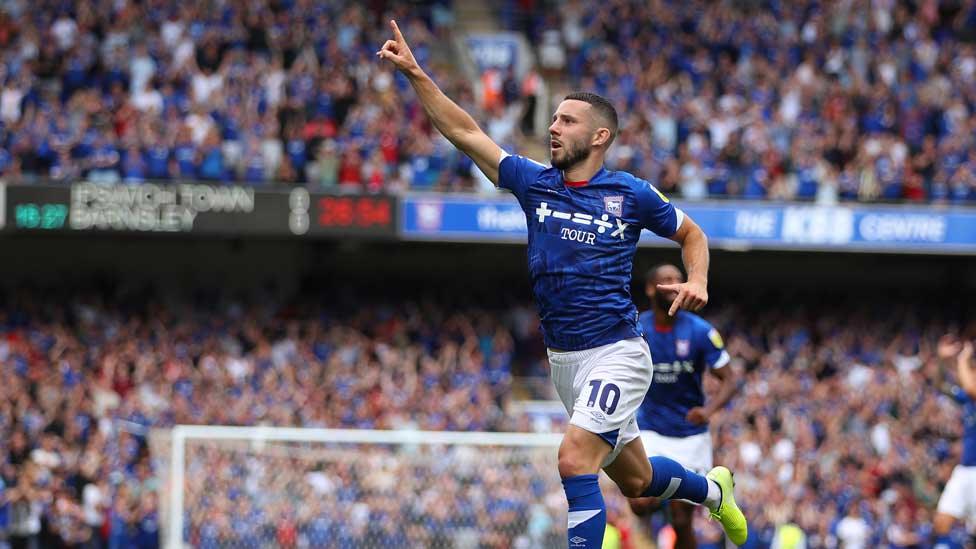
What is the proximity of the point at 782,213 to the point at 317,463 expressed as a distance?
10.0 m

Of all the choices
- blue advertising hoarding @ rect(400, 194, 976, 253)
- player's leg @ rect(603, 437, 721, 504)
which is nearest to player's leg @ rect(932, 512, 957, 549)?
player's leg @ rect(603, 437, 721, 504)

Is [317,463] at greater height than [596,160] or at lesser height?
lesser

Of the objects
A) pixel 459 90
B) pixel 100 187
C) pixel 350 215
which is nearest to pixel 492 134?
pixel 459 90

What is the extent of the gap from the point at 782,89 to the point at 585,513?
18.5 meters

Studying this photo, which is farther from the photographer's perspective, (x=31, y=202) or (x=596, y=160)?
(x=31, y=202)

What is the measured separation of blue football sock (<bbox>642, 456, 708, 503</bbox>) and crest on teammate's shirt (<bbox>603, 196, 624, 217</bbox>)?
52.6 inches

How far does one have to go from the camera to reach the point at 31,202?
2053cm

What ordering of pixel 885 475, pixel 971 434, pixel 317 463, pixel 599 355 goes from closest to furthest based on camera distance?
pixel 599 355
pixel 971 434
pixel 317 463
pixel 885 475

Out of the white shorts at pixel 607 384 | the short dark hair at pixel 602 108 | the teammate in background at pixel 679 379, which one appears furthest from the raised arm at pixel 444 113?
the teammate in background at pixel 679 379

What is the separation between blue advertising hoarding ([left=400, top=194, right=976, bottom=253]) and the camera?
856 inches

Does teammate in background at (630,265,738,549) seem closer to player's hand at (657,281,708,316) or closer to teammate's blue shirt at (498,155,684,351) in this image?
teammate's blue shirt at (498,155,684,351)

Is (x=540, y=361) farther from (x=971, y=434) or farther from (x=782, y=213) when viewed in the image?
(x=971, y=434)

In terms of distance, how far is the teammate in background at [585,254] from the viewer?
679 cm

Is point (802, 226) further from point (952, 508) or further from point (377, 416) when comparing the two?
point (952, 508)
